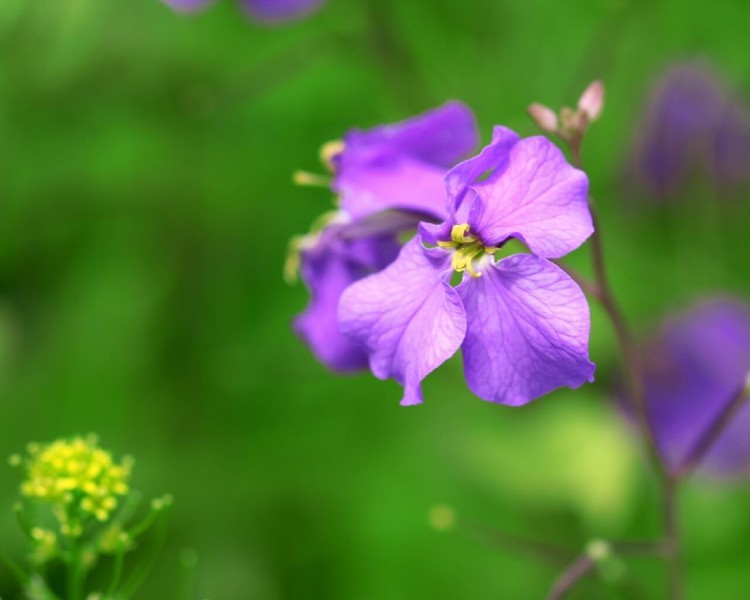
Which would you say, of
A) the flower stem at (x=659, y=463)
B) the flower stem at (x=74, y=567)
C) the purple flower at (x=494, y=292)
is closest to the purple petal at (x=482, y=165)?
the purple flower at (x=494, y=292)

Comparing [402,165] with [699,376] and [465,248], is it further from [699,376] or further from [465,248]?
[699,376]

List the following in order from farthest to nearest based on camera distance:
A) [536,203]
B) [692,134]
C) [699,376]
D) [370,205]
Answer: [692,134] < [699,376] < [370,205] < [536,203]

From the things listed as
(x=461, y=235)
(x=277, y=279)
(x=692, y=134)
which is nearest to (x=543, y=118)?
(x=461, y=235)

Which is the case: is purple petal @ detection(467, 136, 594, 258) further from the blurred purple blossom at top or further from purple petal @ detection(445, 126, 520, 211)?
the blurred purple blossom at top

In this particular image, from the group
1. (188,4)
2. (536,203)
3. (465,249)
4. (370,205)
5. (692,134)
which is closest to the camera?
(536,203)

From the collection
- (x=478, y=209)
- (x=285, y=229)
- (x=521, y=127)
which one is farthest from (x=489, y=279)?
(x=285, y=229)

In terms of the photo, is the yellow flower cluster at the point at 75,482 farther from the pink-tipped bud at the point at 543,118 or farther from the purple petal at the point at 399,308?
the pink-tipped bud at the point at 543,118

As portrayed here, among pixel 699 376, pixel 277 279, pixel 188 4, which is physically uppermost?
pixel 188 4
